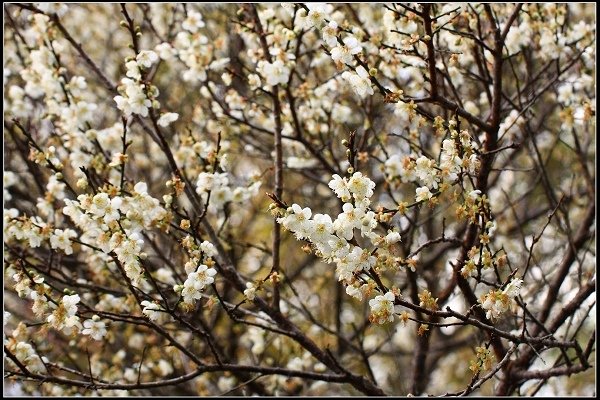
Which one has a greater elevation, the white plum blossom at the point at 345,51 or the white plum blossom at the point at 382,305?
the white plum blossom at the point at 345,51

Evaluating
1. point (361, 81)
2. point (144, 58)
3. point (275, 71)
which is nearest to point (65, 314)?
point (144, 58)

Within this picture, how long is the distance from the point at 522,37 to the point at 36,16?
3494 mm

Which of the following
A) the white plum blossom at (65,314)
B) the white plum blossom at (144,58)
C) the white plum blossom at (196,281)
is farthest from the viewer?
the white plum blossom at (144,58)

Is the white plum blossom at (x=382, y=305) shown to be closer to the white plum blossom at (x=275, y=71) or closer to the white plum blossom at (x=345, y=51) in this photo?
the white plum blossom at (x=345, y=51)

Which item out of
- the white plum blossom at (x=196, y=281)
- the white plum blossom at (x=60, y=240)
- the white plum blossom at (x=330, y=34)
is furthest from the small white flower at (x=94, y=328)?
the white plum blossom at (x=330, y=34)

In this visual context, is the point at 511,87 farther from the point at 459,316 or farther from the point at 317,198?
the point at 459,316

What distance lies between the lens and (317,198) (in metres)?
7.86

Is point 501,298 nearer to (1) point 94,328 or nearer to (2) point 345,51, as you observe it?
(2) point 345,51

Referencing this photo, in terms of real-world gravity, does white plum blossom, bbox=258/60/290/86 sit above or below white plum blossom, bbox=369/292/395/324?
above

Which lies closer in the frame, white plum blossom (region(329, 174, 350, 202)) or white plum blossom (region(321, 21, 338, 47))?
white plum blossom (region(329, 174, 350, 202))

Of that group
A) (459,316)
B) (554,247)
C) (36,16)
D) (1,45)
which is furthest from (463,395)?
(554,247)

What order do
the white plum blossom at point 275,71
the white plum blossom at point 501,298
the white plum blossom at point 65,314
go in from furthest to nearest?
the white plum blossom at point 275,71 < the white plum blossom at point 65,314 < the white plum blossom at point 501,298

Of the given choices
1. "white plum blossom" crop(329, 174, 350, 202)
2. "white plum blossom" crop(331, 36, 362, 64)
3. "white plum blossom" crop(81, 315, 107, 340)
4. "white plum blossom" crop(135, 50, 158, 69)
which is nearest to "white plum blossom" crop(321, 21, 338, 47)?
"white plum blossom" crop(331, 36, 362, 64)

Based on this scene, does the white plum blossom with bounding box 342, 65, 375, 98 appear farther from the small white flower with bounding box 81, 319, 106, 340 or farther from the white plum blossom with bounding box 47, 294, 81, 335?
the small white flower with bounding box 81, 319, 106, 340
